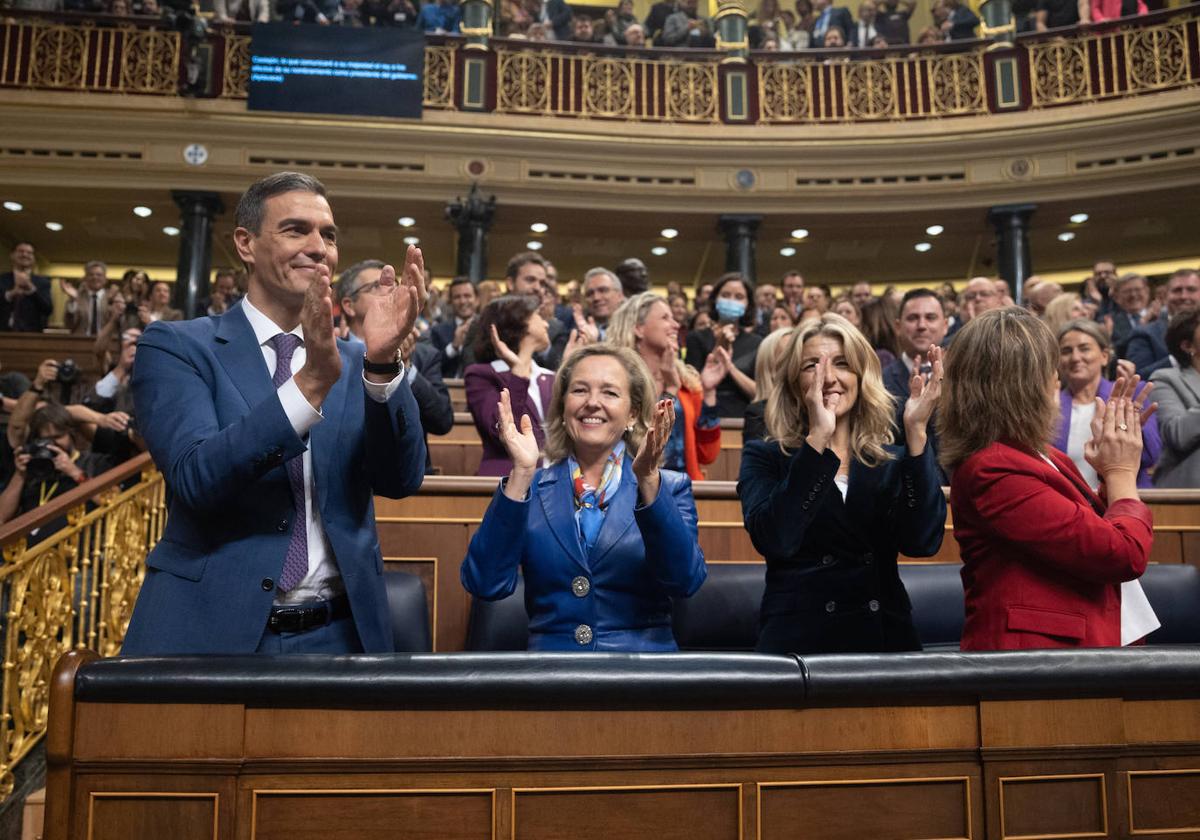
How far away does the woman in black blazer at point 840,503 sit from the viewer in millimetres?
1647

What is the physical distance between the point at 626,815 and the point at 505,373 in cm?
206

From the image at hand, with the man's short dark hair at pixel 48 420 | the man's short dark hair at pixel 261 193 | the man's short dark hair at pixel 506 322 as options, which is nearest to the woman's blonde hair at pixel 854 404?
the man's short dark hair at pixel 261 193

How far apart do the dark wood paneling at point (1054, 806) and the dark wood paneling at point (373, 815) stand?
23.0 inches

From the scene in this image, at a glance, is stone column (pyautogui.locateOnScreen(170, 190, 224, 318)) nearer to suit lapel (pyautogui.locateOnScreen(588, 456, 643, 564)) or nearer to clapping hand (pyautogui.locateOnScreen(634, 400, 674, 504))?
suit lapel (pyautogui.locateOnScreen(588, 456, 643, 564))

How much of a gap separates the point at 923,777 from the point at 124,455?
353cm

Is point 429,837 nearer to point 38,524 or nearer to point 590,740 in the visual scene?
point 590,740

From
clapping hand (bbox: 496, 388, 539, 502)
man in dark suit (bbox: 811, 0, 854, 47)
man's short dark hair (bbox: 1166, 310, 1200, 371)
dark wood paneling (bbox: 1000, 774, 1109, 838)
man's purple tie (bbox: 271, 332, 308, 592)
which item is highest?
man in dark suit (bbox: 811, 0, 854, 47)

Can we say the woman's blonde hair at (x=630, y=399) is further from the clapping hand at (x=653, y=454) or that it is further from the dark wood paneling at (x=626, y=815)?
the dark wood paneling at (x=626, y=815)

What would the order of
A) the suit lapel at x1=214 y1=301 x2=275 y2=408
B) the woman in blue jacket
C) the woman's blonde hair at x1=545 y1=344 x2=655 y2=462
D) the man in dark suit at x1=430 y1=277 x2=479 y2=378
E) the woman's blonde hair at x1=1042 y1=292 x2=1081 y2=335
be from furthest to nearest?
the man in dark suit at x1=430 y1=277 x2=479 y2=378 < the woman's blonde hair at x1=1042 y1=292 x2=1081 y2=335 < the woman's blonde hair at x1=545 y1=344 x2=655 y2=462 < the woman in blue jacket < the suit lapel at x1=214 y1=301 x2=275 y2=408

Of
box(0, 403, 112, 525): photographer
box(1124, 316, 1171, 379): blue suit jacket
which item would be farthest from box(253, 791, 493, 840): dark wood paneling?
box(1124, 316, 1171, 379): blue suit jacket

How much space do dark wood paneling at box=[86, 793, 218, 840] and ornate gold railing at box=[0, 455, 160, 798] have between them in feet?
3.17

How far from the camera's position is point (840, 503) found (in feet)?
5.67

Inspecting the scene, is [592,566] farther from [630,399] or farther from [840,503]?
[840,503]

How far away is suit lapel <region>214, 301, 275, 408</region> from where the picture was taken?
1.38m
